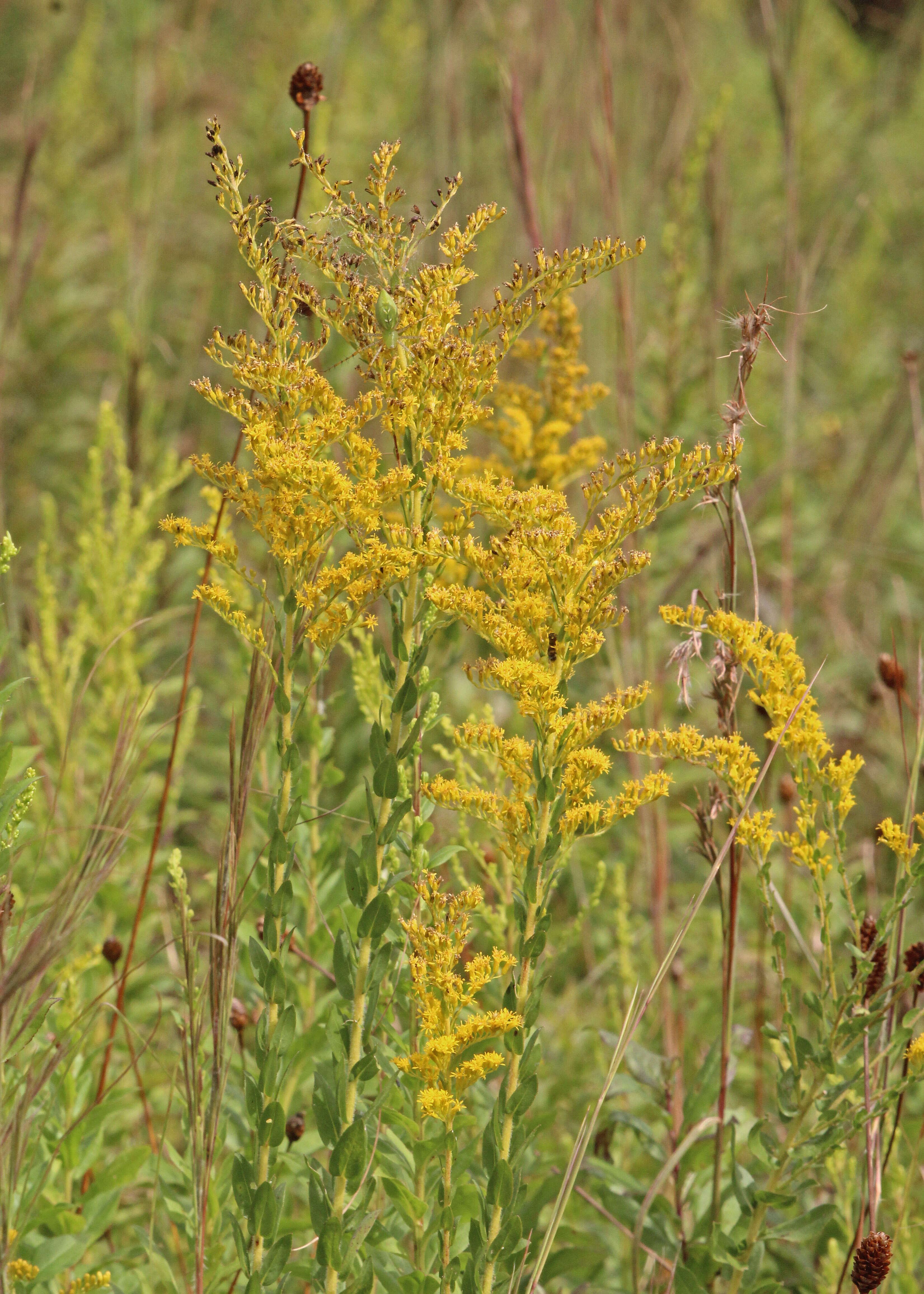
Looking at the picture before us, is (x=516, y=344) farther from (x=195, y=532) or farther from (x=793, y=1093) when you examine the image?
(x=793, y=1093)

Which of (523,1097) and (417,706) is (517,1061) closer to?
(523,1097)

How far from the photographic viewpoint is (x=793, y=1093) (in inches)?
55.1

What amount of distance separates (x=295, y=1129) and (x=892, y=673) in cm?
106

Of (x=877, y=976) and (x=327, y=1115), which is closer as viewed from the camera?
(x=327, y=1115)

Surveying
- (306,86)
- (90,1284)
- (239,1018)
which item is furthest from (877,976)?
(306,86)

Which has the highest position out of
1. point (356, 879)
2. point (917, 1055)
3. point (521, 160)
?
point (521, 160)

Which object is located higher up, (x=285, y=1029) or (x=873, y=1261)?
(x=285, y=1029)

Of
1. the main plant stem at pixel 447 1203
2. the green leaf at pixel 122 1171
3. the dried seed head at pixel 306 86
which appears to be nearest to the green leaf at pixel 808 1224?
the main plant stem at pixel 447 1203

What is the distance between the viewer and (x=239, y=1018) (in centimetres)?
169

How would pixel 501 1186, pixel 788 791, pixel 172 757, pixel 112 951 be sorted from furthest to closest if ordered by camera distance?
pixel 788 791 < pixel 112 951 < pixel 172 757 < pixel 501 1186

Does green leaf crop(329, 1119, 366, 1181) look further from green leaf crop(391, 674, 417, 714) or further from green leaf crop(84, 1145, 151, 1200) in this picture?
green leaf crop(84, 1145, 151, 1200)

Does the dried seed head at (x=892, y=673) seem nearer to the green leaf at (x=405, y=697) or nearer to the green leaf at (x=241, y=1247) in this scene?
the green leaf at (x=405, y=697)

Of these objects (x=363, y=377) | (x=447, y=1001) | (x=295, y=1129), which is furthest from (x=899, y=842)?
(x=295, y=1129)

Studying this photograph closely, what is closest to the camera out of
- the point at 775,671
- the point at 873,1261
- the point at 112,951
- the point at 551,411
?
the point at 873,1261
